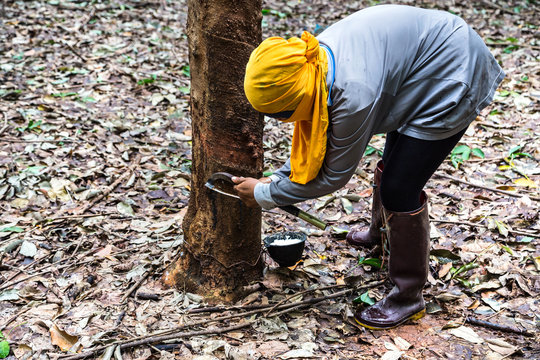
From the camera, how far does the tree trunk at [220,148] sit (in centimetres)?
214

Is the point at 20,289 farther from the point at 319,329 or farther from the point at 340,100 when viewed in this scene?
the point at 340,100

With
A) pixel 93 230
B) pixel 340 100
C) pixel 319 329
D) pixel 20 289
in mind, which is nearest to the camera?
pixel 340 100

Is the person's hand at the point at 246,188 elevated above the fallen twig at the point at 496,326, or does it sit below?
above

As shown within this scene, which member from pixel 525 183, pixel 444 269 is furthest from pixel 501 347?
pixel 525 183

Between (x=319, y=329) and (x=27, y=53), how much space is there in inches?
198

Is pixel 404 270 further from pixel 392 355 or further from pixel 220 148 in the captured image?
pixel 220 148

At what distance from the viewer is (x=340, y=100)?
1751 millimetres

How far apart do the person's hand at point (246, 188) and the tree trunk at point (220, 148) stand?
0.13 m

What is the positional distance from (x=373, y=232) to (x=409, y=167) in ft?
2.98

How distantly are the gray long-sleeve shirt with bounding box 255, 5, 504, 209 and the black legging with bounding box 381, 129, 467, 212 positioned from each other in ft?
0.19

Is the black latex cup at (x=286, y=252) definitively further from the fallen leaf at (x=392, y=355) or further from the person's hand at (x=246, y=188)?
the fallen leaf at (x=392, y=355)

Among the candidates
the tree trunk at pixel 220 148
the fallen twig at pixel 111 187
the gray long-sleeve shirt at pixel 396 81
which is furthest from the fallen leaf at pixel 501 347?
the fallen twig at pixel 111 187

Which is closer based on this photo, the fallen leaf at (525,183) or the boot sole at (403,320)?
the boot sole at (403,320)

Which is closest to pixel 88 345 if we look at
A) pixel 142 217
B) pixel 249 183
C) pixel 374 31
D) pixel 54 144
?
pixel 249 183
